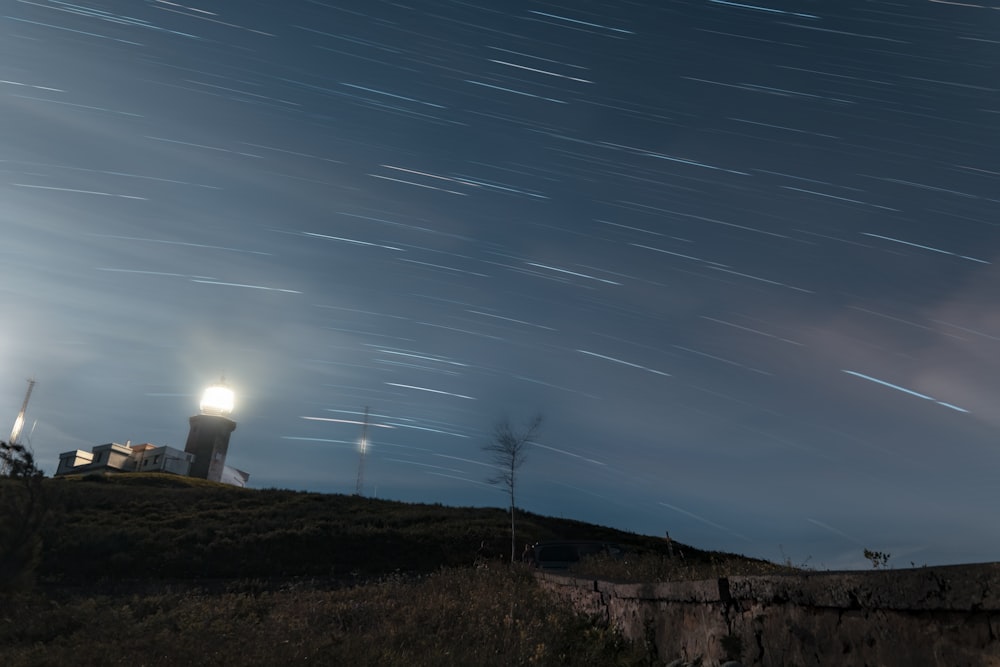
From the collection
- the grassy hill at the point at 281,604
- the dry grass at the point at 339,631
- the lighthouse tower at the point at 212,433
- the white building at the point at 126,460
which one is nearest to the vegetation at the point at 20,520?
the grassy hill at the point at 281,604

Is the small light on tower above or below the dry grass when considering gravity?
above

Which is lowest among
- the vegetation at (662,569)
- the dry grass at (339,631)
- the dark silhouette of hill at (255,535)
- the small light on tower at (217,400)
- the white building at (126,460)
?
the dry grass at (339,631)

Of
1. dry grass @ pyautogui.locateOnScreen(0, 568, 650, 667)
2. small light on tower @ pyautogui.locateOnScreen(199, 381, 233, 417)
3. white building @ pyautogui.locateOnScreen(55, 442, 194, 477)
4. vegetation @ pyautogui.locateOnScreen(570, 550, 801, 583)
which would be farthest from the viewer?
small light on tower @ pyautogui.locateOnScreen(199, 381, 233, 417)

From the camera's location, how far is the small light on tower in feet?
235

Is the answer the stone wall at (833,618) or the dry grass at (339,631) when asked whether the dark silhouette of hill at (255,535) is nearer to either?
the dry grass at (339,631)

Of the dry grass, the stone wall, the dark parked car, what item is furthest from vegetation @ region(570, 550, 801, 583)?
the dark parked car

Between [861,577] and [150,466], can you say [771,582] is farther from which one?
[150,466]

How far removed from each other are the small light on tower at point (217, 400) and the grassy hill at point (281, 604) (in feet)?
143

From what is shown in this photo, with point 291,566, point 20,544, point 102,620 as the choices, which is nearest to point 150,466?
point 291,566

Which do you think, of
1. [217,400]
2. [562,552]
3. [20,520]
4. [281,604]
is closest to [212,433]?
[217,400]

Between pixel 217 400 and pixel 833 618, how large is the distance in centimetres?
7808

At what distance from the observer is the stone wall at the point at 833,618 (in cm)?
317

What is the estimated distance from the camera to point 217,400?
72438mm

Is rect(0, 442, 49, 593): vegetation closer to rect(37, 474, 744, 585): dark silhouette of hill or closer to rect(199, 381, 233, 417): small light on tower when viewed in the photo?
rect(37, 474, 744, 585): dark silhouette of hill
